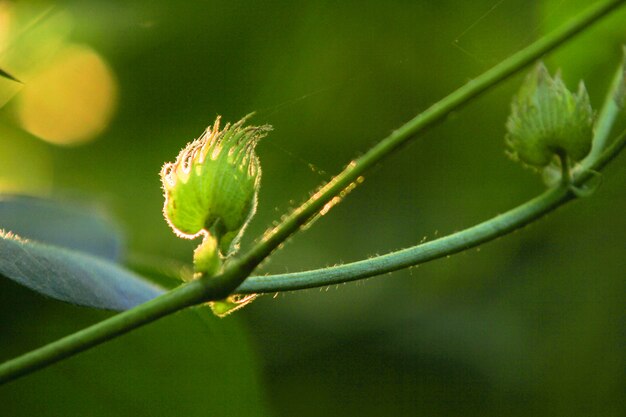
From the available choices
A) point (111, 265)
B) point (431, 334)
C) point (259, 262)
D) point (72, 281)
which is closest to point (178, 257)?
point (431, 334)

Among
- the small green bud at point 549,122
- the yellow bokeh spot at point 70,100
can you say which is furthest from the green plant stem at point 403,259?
the yellow bokeh spot at point 70,100

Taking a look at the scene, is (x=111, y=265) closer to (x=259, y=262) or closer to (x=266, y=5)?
(x=259, y=262)

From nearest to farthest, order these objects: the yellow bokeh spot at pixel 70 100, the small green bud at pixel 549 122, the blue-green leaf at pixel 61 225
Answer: the small green bud at pixel 549 122, the blue-green leaf at pixel 61 225, the yellow bokeh spot at pixel 70 100

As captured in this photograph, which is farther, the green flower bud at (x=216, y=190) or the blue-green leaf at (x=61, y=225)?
the blue-green leaf at (x=61, y=225)

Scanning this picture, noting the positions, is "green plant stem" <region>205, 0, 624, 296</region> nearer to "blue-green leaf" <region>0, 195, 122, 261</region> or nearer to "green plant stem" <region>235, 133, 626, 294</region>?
"green plant stem" <region>235, 133, 626, 294</region>

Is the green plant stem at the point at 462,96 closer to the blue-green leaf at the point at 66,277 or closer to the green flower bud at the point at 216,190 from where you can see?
the green flower bud at the point at 216,190

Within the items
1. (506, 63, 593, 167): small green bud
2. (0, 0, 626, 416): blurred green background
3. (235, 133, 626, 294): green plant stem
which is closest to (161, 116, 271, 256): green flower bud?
(235, 133, 626, 294): green plant stem

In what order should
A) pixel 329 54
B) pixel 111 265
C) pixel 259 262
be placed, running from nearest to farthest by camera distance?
pixel 259 262 → pixel 111 265 → pixel 329 54
